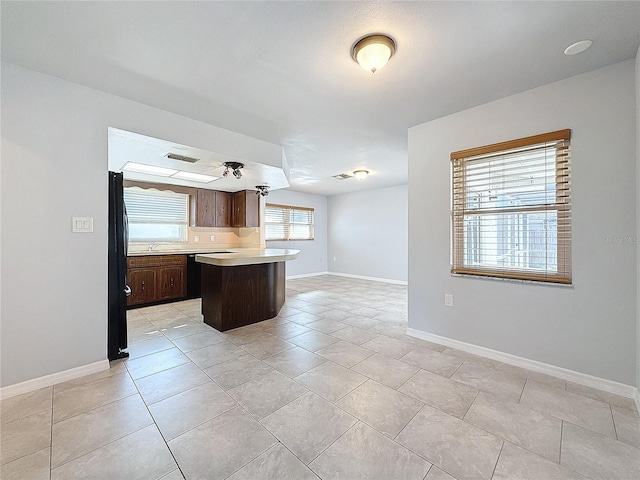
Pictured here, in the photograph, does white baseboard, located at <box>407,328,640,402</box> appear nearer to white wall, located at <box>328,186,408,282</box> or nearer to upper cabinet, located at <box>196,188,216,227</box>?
white wall, located at <box>328,186,408,282</box>

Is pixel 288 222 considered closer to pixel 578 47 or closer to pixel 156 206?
pixel 156 206

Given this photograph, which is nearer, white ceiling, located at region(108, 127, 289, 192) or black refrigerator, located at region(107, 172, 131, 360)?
black refrigerator, located at region(107, 172, 131, 360)

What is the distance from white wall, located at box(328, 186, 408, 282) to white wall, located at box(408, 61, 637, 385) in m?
4.08

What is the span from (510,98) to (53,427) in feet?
14.0

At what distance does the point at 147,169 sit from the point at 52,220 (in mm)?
2125

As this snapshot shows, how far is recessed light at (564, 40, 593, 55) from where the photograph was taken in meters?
1.81

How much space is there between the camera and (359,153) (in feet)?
13.9

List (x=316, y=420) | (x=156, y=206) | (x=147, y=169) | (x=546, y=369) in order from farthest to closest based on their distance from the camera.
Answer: (x=156, y=206), (x=147, y=169), (x=546, y=369), (x=316, y=420)

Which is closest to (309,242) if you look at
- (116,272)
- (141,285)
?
(141,285)

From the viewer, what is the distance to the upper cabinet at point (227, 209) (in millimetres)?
5793

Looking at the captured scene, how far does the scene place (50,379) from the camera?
2.17m

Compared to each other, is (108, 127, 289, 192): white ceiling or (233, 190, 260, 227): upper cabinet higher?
(108, 127, 289, 192): white ceiling

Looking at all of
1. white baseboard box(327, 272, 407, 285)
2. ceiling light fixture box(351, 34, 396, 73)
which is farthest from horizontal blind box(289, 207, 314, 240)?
ceiling light fixture box(351, 34, 396, 73)

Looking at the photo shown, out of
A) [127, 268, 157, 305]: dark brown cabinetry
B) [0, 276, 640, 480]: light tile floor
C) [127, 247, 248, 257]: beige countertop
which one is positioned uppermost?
[127, 247, 248, 257]: beige countertop
